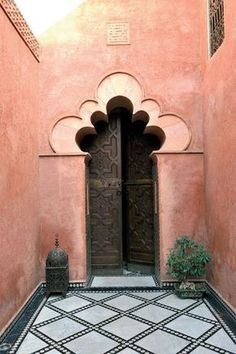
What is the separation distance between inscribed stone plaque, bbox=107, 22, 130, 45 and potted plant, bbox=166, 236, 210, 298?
2.55m

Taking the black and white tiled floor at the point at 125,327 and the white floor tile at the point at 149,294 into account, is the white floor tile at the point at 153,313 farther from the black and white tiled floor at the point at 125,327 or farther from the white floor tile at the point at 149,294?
the white floor tile at the point at 149,294

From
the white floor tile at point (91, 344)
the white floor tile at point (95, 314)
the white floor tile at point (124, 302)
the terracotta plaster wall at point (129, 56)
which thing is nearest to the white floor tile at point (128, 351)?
the white floor tile at point (91, 344)

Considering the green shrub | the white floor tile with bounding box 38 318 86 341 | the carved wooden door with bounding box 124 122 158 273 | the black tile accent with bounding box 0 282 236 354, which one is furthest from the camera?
the carved wooden door with bounding box 124 122 158 273

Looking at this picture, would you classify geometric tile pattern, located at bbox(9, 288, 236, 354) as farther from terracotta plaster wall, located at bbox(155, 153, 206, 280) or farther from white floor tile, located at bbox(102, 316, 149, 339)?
terracotta plaster wall, located at bbox(155, 153, 206, 280)

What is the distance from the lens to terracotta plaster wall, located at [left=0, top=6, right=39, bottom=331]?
2.71m

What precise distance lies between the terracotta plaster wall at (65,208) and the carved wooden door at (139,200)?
1.04 m

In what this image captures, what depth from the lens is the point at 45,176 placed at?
3830 millimetres

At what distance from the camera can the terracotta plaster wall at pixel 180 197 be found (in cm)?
375

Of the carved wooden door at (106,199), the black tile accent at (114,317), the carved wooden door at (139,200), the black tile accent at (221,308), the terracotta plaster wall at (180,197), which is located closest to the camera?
the black tile accent at (114,317)

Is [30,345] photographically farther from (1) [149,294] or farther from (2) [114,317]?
(1) [149,294]

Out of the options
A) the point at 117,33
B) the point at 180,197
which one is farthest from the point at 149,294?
the point at 117,33

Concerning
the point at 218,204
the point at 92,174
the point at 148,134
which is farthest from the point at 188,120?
the point at 92,174

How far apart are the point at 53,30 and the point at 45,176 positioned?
1819mm

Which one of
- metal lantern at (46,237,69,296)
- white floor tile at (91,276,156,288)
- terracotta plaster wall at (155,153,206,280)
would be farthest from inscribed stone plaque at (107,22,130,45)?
white floor tile at (91,276,156,288)
